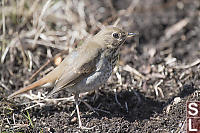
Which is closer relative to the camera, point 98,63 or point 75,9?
point 98,63

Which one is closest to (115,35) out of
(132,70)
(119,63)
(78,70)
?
(78,70)

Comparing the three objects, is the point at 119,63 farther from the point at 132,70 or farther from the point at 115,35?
the point at 115,35

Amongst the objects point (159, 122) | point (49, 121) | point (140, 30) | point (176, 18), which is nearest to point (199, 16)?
point (176, 18)

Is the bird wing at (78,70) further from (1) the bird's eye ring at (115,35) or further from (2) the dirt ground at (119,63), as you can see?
(2) the dirt ground at (119,63)

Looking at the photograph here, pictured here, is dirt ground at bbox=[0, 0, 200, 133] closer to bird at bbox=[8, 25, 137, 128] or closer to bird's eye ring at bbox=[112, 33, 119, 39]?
bird at bbox=[8, 25, 137, 128]

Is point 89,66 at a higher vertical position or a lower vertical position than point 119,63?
lower

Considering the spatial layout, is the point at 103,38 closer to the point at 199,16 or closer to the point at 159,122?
the point at 159,122
